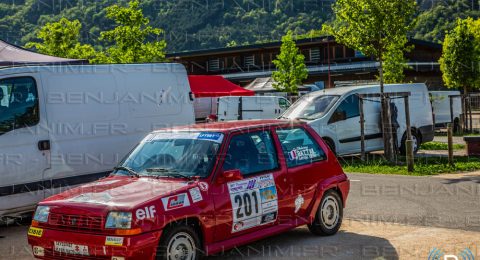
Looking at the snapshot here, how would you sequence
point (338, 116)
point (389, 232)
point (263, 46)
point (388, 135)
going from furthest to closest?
point (263, 46)
point (338, 116)
point (388, 135)
point (389, 232)

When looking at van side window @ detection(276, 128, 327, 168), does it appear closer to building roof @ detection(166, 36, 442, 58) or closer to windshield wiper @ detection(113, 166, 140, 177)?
windshield wiper @ detection(113, 166, 140, 177)

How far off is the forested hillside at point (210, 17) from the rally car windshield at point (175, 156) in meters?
71.7

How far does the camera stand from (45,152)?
955 cm

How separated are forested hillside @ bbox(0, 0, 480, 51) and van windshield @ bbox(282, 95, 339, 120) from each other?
62.1 meters

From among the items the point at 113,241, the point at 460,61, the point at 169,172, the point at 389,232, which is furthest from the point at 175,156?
the point at 460,61

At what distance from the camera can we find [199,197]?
6598 millimetres

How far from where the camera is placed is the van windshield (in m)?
17.8

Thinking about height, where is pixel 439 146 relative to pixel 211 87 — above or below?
below

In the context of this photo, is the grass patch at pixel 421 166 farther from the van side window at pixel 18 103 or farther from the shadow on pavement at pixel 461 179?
the van side window at pixel 18 103

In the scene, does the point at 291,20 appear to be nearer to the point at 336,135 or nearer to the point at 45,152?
the point at 336,135

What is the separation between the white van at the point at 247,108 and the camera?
87.6ft

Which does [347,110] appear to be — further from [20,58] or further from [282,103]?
[282,103]

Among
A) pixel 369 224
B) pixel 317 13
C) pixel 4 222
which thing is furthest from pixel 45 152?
pixel 317 13

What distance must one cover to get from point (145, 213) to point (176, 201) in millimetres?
435
